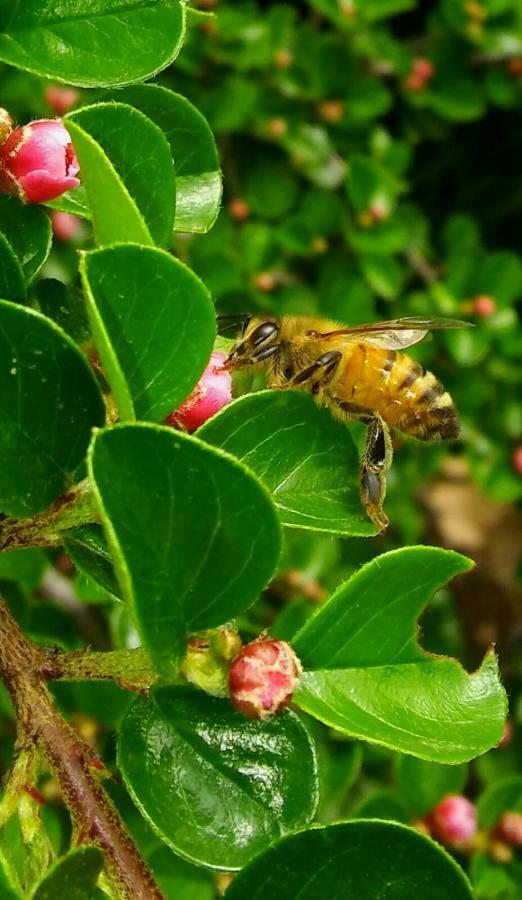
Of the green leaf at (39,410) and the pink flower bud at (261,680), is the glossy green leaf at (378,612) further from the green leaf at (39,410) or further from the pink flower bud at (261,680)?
the green leaf at (39,410)

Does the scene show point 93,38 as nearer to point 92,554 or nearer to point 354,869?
point 92,554

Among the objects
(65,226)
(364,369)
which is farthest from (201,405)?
(65,226)

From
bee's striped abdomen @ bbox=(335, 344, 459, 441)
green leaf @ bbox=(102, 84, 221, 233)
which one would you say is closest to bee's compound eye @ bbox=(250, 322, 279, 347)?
bee's striped abdomen @ bbox=(335, 344, 459, 441)

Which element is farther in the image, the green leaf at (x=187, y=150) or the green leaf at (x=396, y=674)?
the green leaf at (x=187, y=150)

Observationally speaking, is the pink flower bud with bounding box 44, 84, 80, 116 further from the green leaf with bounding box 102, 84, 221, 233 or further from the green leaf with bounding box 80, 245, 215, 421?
the green leaf with bounding box 80, 245, 215, 421

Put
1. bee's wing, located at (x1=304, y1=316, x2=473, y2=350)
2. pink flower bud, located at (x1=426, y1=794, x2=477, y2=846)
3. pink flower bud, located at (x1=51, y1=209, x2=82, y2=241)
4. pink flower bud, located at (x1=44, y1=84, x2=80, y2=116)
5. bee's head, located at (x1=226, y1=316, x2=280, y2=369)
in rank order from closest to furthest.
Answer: bee's head, located at (x1=226, y1=316, x2=280, y2=369), bee's wing, located at (x1=304, y1=316, x2=473, y2=350), pink flower bud, located at (x1=426, y1=794, x2=477, y2=846), pink flower bud, located at (x1=51, y1=209, x2=82, y2=241), pink flower bud, located at (x1=44, y1=84, x2=80, y2=116)

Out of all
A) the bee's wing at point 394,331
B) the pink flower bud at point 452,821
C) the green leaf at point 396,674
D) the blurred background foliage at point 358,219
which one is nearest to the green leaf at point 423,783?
the pink flower bud at point 452,821
